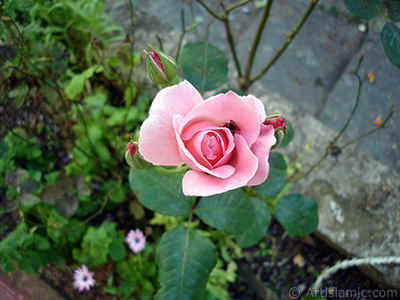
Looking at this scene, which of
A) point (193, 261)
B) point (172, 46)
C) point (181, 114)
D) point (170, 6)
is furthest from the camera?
point (170, 6)

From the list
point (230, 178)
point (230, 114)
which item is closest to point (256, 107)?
point (230, 114)

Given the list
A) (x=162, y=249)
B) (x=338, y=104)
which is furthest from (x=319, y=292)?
(x=338, y=104)

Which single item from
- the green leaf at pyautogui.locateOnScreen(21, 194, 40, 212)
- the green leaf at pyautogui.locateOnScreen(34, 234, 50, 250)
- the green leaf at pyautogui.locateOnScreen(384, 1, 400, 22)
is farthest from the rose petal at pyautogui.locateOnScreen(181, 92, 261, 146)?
the green leaf at pyautogui.locateOnScreen(34, 234, 50, 250)

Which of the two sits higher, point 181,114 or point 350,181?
point 350,181

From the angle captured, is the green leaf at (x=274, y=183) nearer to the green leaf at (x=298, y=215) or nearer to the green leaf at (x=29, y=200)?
the green leaf at (x=298, y=215)

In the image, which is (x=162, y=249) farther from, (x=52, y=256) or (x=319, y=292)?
(x=319, y=292)

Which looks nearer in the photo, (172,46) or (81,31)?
(81,31)

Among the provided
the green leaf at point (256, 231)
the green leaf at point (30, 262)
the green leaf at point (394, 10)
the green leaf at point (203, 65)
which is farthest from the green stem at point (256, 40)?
the green leaf at point (30, 262)
